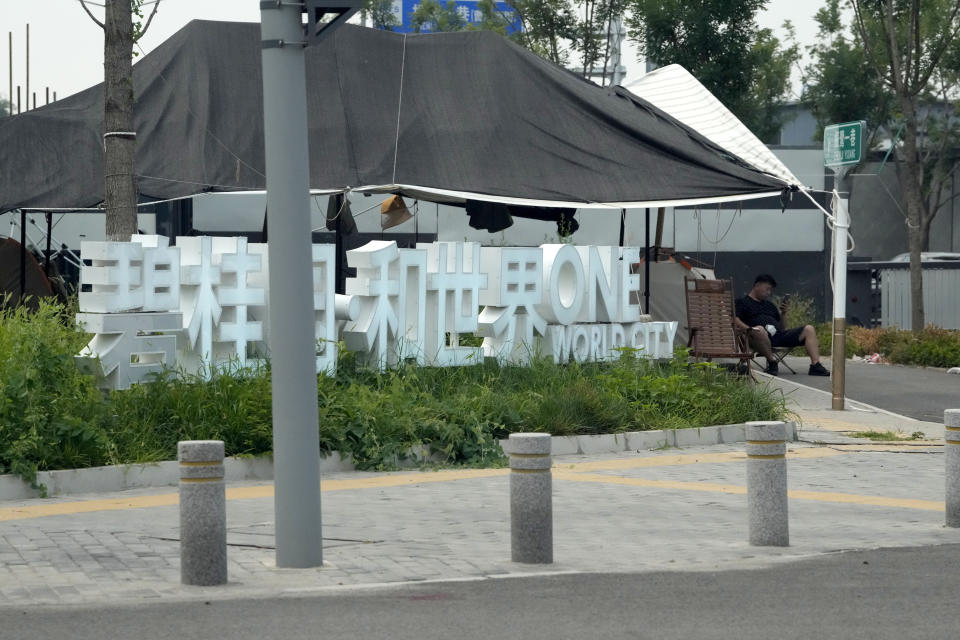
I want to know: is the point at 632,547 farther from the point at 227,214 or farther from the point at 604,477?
the point at 227,214

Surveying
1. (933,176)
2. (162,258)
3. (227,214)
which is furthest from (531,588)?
(933,176)

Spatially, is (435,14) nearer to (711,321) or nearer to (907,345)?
(907,345)

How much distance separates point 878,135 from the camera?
45562 millimetres

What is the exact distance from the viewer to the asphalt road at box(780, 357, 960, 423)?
17.5 m

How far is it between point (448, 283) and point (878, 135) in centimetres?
3371

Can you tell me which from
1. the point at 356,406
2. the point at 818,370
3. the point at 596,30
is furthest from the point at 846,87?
the point at 356,406

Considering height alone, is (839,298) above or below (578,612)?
above

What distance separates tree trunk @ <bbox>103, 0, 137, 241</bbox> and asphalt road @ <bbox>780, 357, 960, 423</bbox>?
901cm

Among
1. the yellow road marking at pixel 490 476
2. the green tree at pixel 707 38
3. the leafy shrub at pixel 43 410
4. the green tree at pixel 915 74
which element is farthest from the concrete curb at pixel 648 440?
the green tree at pixel 707 38

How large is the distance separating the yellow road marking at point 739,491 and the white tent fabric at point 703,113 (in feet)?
23.9

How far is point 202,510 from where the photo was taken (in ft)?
23.0

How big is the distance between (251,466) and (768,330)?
11.1 metres

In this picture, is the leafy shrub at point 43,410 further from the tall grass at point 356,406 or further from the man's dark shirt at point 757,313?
the man's dark shirt at point 757,313

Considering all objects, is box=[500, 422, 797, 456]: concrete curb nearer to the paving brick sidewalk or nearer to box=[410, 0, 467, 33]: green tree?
the paving brick sidewalk
